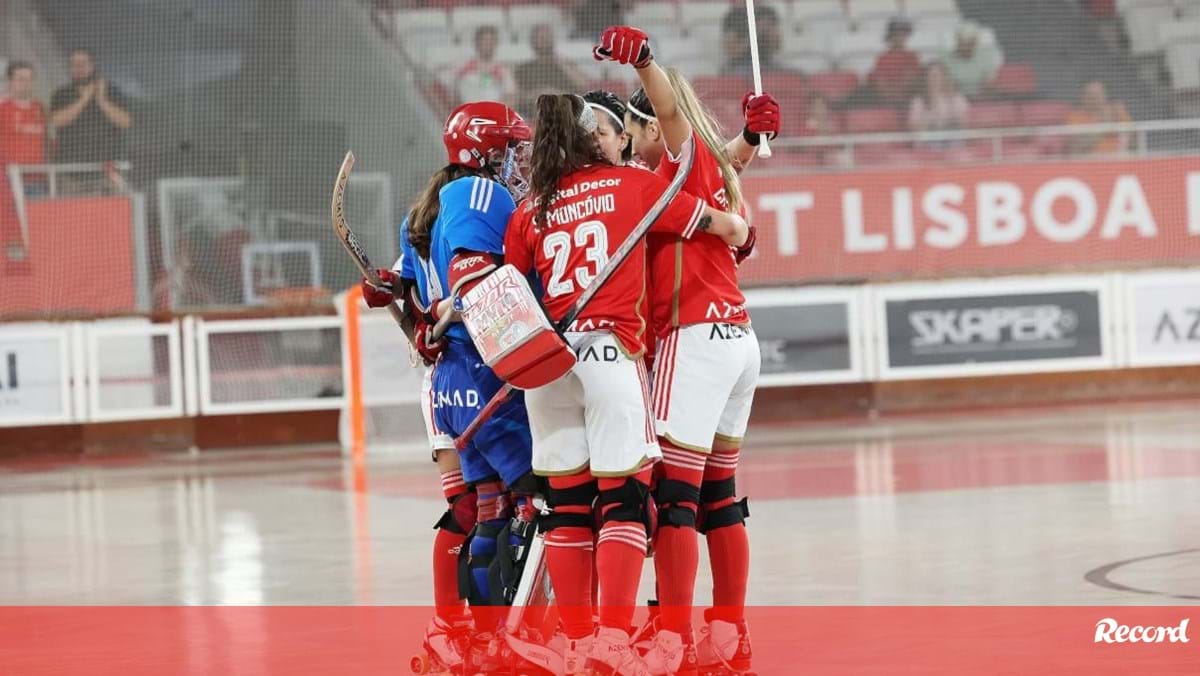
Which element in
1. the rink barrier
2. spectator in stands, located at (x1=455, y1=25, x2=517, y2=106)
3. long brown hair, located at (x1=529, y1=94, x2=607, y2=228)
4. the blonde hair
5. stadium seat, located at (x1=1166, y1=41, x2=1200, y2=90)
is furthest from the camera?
spectator in stands, located at (x1=455, y1=25, x2=517, y2=106)

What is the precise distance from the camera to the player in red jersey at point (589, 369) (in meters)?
4.78

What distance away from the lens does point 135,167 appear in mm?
15617

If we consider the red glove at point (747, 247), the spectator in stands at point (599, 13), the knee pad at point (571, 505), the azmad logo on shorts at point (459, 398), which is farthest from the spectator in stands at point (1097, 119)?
the knee pad at point (571, 505)

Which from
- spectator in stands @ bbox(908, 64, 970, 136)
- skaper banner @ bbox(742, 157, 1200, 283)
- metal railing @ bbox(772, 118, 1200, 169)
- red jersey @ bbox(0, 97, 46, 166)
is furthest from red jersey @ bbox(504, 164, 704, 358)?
spectator in stands @ bbox(908, 64, 970, 136)

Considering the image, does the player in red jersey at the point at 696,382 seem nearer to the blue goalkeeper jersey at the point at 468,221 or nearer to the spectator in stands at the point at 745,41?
the blue goalkeeper jersey at the point at 468,221

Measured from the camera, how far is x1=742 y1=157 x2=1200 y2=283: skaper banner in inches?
597

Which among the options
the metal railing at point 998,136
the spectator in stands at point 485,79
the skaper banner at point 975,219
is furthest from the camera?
the spectator in stands at point 485,79

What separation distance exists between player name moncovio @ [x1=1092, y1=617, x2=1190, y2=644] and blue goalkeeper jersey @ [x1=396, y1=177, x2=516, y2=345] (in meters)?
2.23

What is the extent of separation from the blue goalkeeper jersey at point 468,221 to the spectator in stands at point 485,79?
1161 centimetres

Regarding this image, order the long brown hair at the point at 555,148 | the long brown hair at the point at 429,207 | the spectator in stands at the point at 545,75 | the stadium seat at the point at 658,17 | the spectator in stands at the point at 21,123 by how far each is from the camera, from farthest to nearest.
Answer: the stadium seat at the point at 658,17 → the spectator in stands at the point at 545,75 → the spectator in stands at the point at 21,123 → the long brown hair at the point at 429,207 → the long brown hair at the point at 555,148

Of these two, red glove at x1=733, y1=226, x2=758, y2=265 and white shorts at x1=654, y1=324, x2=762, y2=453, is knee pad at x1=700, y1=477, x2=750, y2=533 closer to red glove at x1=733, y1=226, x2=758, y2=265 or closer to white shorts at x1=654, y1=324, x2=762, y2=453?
white shorts at x1=654, y1=324, x2=762, y2=453

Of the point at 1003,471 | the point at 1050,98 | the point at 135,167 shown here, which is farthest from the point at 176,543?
the point at 1050,98

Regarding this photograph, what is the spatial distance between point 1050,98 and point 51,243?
9.78 meters

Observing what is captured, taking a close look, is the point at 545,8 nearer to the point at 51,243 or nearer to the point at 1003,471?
the point at 51,243
